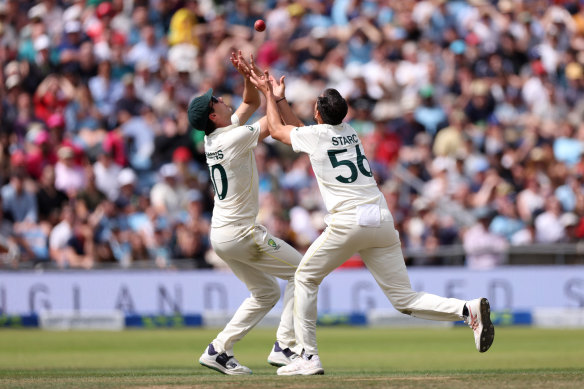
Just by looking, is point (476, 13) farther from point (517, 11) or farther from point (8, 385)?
point (8, 385)

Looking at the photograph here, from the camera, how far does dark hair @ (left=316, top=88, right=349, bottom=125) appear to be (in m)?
8.47

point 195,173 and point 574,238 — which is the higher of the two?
point 195,173

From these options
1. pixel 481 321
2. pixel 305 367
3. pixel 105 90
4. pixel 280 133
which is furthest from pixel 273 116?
pixel 105 90

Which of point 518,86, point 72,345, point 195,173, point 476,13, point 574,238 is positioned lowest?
point 72,345

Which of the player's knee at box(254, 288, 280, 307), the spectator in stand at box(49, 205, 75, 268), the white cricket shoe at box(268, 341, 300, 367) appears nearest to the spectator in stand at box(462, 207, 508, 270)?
the spectator in stand at box(49, 205, 75, 268)

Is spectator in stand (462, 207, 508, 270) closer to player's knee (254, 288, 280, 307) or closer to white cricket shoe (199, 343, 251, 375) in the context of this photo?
player's knee (254, 288, 280, 307)

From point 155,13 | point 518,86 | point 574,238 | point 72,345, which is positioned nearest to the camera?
point 72,345

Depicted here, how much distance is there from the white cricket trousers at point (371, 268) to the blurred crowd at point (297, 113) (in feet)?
25.7

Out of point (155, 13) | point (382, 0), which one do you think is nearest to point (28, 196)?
point (155, 13)

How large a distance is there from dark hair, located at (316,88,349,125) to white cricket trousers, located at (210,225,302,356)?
1.23 metres

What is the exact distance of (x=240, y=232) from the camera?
903 centimetres

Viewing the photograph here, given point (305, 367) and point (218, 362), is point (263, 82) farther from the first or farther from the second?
point (218, 362)

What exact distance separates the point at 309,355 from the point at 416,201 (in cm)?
939

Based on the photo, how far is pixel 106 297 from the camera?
17156mm
